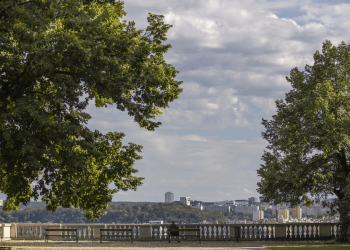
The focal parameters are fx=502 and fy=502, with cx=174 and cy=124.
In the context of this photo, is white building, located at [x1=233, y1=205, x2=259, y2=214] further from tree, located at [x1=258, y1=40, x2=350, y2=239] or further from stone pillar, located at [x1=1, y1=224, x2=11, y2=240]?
stone pillar, located at [x1=1, y1=224, x2=11, y2=240]

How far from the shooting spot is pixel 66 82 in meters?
16.5

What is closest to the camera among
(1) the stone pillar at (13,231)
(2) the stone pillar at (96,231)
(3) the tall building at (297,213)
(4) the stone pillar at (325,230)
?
(4) the stone pillar at (325,230)

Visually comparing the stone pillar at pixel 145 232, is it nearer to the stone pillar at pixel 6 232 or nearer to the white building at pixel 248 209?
the stone pillar at pixel 6 232

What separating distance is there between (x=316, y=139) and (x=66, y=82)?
19792mm

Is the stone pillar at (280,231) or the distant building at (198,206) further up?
the stone pillar at (280,231)

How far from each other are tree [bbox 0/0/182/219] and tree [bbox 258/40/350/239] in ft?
48.3

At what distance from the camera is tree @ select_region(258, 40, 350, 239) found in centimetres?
3089

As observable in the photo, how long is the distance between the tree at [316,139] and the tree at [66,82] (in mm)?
14725

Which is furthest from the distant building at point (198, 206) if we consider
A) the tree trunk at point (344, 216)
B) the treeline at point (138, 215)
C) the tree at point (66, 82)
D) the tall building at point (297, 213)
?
the tree at point (66, 82)

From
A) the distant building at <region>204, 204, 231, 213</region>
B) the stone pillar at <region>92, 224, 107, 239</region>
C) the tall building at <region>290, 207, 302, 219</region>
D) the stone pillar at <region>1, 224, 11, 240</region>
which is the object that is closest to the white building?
the distant building at <region>204, 204, 231, 213</region>

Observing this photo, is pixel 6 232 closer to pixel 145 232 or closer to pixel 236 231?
pixel 145 232

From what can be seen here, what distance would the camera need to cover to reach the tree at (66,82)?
52.9ft

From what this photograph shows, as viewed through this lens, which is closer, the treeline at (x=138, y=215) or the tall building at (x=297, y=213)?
the treeline at (x=138, y=215)

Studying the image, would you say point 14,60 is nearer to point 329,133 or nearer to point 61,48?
point 61,48
